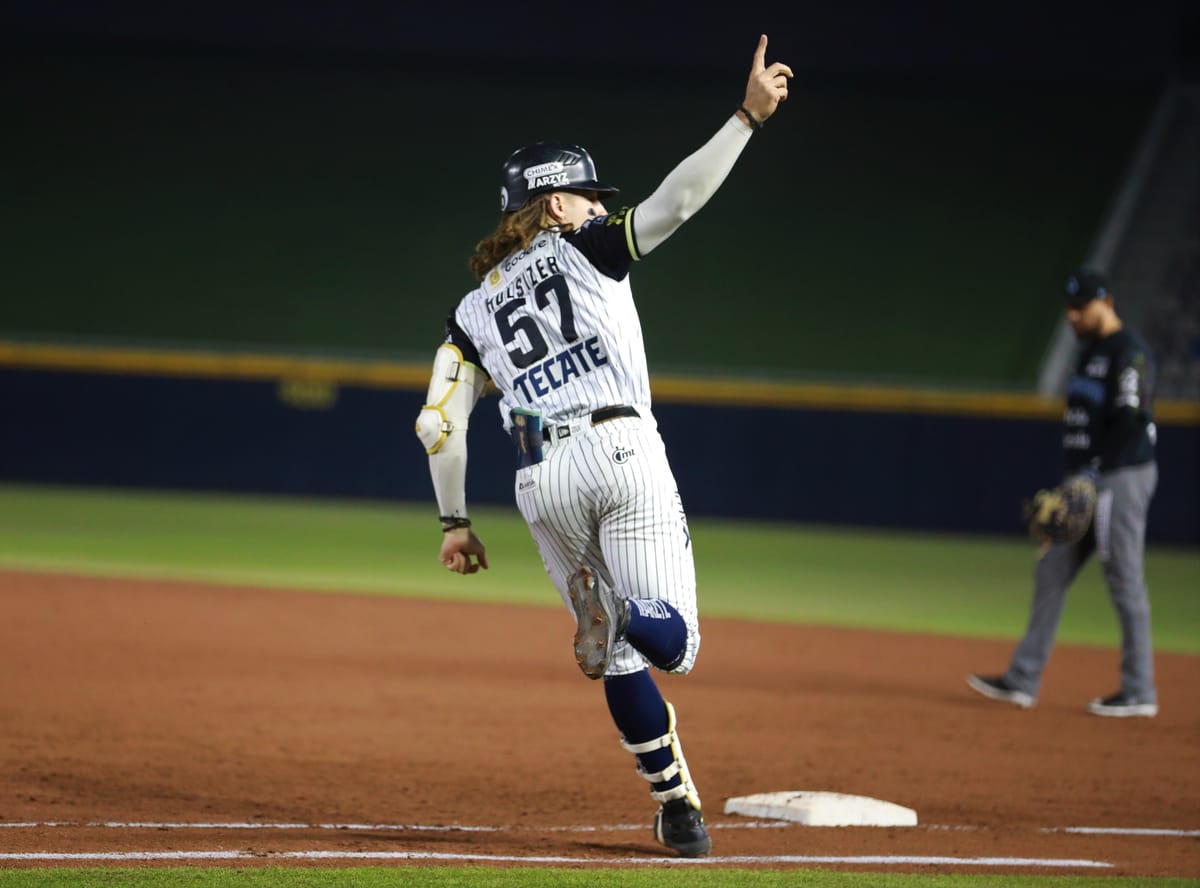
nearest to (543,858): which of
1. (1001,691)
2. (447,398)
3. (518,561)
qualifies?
(447,398)

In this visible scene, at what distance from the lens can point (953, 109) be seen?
23.6m

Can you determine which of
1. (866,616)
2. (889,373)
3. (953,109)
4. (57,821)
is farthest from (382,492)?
(57,821)

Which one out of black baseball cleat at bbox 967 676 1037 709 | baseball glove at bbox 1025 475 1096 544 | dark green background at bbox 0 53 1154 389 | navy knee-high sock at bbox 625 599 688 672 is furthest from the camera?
dark green background at bbox 0 53 1154 389

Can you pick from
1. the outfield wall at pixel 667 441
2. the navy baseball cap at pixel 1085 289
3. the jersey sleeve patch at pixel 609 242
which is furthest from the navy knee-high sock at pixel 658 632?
the outfield wall at pixel 667 441

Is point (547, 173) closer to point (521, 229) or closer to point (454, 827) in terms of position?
point (521, 229)

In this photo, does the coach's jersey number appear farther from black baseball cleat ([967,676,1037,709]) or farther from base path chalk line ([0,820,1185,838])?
black baseball cleat ([967,676,1037,709])

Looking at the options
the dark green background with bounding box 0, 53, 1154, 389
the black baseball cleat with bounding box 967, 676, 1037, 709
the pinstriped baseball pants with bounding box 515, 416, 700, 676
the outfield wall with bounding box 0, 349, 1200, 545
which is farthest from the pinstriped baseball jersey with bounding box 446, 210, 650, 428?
the dark green background with bounding box 0, 53, 1154, 389

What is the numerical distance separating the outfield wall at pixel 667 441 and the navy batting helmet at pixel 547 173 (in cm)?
1181

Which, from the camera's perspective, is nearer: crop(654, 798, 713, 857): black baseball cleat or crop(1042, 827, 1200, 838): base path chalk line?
crop(654, 798, 713, 857): black baseball cleat

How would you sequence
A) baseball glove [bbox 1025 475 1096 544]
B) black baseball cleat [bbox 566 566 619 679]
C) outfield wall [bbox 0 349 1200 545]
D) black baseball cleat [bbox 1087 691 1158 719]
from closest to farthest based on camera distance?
1. black baseball cleat [bbox 566 566 619 679]
2. baseball glove [bbox 1025 475 1096 544]
3. black baseball cleat [bbox 1087 691 1158 719]
4. outfield wall [bbox 0 349 1200 545]

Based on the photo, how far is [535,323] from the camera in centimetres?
479

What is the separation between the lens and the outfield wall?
1616 centimetres

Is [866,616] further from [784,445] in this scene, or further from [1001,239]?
[1001,239]

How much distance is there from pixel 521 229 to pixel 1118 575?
413 centimetres
